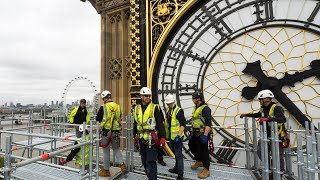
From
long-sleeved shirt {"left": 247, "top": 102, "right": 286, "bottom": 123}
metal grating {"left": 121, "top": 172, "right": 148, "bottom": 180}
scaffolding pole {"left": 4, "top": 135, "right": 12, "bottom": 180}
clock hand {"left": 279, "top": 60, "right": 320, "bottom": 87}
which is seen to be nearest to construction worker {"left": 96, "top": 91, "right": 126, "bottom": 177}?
metal grating {"left": 121, "top": 172, "right": 148, "bottom": 180}

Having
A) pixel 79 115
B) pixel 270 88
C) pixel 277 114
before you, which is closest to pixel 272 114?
pixel 277 114

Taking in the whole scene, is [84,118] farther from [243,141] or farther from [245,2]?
[245,2]

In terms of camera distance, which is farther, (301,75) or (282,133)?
(301,75)

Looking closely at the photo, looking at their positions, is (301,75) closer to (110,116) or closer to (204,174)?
(204,174)

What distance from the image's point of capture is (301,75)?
5172 millimetres

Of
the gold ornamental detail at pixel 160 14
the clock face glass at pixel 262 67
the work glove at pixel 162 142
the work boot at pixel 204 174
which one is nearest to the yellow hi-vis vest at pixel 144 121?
the work glove at pixel 162 142

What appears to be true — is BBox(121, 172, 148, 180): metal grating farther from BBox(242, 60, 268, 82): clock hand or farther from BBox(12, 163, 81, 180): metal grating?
BBox(242, 60, 268, 82): clock hand

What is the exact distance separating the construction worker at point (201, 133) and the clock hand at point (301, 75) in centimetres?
217

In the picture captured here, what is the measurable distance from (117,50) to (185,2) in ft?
11.7

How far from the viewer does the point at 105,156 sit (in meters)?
4.77

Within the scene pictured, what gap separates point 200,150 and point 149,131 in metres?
1.28

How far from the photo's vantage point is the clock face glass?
5.16 meters

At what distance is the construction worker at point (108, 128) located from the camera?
4770mm

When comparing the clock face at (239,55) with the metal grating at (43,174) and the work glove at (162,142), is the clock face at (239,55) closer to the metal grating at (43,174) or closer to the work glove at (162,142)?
the work glove at (162,142)
